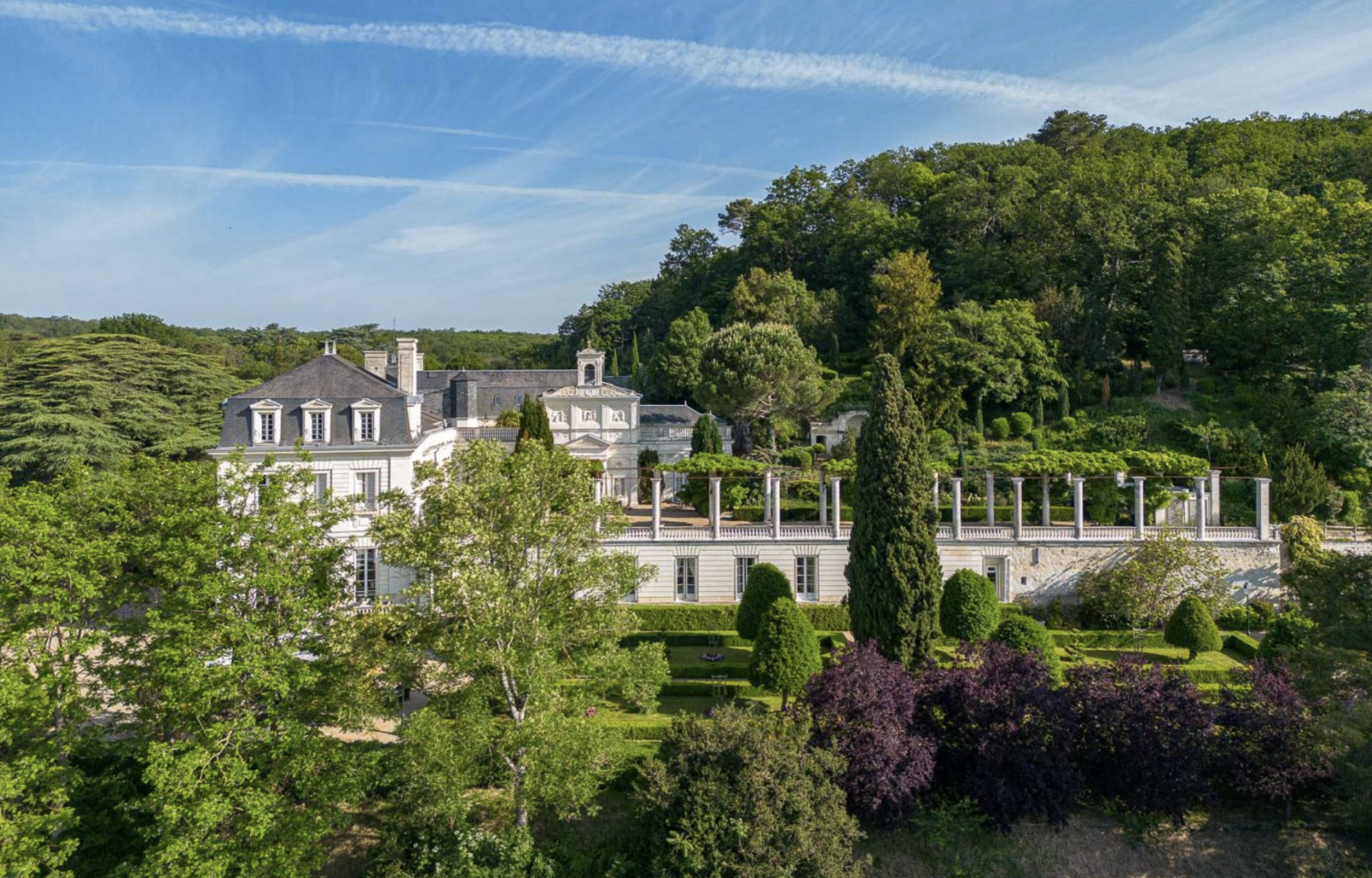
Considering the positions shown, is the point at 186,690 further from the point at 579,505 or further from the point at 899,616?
the point at 899,616

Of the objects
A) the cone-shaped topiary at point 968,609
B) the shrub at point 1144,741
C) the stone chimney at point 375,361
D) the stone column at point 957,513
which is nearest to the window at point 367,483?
the stone chimney at point 375,361

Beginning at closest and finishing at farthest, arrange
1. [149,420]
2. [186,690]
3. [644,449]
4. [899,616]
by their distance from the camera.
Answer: [186,690]
[899,616]
[149,420]
[644,449]

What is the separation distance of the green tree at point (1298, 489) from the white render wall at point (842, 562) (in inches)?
253

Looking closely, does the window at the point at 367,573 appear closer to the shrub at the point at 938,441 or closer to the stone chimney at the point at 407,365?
the stone chimney at the point at 407,365

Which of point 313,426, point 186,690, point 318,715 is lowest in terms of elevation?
point 318,715

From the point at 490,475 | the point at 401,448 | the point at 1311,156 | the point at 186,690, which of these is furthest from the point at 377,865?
the point at 1311,156

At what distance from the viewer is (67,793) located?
13016 mm

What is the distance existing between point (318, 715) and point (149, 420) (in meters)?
31.3

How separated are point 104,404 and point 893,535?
124ft

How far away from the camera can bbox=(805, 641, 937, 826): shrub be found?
14.6 meters

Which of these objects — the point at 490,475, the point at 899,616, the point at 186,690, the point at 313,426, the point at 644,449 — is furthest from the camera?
the point at 644,449

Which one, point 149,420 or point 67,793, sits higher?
point 149,420

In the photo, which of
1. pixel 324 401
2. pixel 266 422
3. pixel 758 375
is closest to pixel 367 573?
pixel 324 401

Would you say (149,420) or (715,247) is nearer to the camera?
(149,420)
